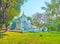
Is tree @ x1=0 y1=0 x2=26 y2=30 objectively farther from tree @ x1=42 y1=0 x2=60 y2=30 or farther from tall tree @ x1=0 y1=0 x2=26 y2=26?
tree @ x1=42 y1=0 x2=60 y2=30

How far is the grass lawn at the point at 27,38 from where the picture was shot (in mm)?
3115

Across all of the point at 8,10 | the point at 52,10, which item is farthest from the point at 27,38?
the point at 52,10

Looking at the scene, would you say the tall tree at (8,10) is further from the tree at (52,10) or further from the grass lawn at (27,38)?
the tree at (52,10)

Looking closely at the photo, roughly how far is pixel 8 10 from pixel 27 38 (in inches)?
33.8

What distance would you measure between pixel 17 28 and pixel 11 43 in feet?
2.59

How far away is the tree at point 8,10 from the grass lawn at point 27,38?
383 millimetres

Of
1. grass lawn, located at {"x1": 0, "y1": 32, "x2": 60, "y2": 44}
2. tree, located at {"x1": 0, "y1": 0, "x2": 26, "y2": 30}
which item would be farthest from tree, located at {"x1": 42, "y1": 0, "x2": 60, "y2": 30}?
tree, located at {"x1": 0, "y1": 0, "x2": 26, "y2": 30}

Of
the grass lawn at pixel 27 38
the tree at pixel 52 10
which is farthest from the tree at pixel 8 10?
the tree at pixel 52 10

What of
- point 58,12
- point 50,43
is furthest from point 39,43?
point 58,12

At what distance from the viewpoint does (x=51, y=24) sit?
411cm

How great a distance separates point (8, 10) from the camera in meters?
3.71

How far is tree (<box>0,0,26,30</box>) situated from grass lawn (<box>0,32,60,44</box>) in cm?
38

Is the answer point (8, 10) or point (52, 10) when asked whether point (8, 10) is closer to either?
point (8, 10)

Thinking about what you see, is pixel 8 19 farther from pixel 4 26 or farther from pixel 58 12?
pixel 58 12
